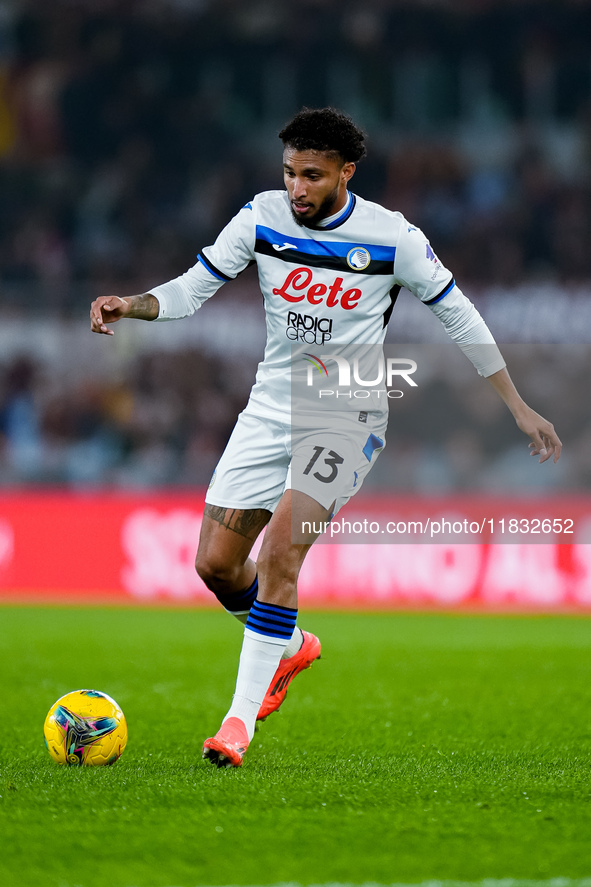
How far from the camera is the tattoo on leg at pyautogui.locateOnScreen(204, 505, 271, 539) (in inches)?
174

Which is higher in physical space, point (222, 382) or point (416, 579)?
point (222, 382)

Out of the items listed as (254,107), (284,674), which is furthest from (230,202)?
(284,674)

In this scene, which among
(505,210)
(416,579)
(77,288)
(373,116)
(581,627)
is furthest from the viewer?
(373,116)

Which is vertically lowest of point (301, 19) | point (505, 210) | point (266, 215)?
point (266, 215)

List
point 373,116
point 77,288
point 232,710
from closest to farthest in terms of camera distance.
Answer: point 232,710 → point 77,288 → point 373,116

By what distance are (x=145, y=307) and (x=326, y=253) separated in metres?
0.73

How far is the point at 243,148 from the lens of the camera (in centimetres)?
A: 1717

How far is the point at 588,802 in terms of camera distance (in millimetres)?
3545

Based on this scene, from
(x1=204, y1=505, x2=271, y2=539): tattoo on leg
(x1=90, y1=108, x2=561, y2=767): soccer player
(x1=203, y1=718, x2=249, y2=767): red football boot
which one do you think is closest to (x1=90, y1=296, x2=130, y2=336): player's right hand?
(x1=90, y1=108, x2=561, y2=767): soccer player

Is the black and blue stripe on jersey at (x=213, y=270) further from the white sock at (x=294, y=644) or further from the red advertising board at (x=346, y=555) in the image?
the red advertising board at (x=346, y=555)

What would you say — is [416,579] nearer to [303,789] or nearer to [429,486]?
[429,486]

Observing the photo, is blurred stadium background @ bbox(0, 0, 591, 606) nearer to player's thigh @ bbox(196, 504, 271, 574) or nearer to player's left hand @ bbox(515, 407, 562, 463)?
player's thigh @ bbox(196, 504, 271, 574)

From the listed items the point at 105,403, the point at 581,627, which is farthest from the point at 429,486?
the point at 105,403

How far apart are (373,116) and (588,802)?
1543 centimetres
